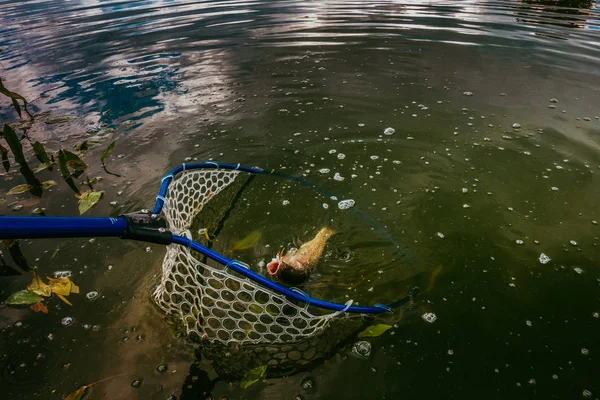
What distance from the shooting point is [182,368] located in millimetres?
2773

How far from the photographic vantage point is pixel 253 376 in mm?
2639

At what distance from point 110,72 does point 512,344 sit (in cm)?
1055

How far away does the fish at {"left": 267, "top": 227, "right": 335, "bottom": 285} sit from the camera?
325cm

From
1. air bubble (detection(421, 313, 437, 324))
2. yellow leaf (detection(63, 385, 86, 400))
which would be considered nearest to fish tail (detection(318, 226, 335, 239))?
air bubble (detection(421, 313, 437, 324))

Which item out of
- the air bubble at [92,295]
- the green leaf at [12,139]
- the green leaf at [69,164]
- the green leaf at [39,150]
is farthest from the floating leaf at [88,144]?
the air bubble at [92,295]

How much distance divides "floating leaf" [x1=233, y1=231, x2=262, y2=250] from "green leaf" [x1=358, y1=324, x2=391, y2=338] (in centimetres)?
164

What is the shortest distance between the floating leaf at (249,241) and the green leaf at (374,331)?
5.37 ft

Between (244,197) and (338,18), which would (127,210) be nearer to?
(244,197)

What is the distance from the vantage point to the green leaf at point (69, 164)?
14.3ft

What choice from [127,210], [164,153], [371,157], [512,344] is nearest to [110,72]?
[164,153]

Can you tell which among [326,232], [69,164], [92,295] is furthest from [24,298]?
[326,232]

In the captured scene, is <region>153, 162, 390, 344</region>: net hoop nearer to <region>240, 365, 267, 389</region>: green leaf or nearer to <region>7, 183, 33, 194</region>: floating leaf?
<region>240, 365, 267, 389</region>: green leaf

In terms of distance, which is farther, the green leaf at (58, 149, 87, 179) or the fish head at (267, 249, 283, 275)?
the green leaf at (58, 149, 87, 179)

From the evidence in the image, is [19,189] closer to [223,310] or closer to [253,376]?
[223,310]
